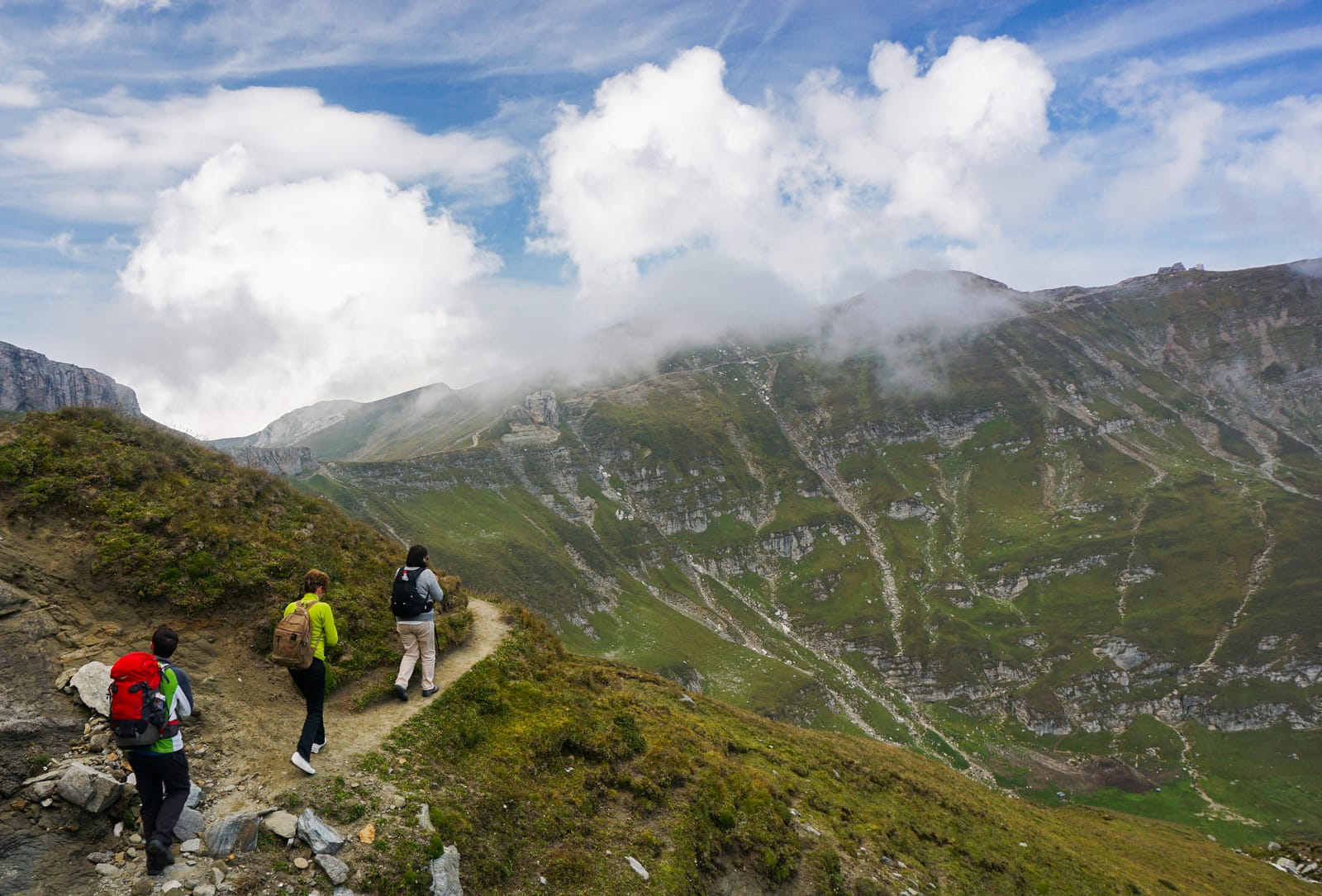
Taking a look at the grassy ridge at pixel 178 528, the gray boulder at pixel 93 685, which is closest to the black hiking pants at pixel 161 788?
the gray boulder at pixel 93 685

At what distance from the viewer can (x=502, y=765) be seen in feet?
49.7

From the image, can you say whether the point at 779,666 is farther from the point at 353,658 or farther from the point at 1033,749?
the point at 353,658

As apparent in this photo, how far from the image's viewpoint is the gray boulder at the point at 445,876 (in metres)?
10.9

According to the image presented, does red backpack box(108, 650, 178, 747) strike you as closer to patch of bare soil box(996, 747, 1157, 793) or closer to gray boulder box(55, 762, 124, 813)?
gray boulder box(55, 762, 124, 813)

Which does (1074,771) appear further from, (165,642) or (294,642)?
(165,642)

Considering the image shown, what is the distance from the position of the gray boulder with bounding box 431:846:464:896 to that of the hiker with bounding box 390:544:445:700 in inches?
215

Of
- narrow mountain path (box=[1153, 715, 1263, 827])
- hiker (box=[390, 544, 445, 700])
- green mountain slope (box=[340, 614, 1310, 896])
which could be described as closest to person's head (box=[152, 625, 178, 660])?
green mountain slope (box=[340, 614, 1310, 896])

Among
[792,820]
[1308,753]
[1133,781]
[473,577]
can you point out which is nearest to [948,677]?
[1133,781]

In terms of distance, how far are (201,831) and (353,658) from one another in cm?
704

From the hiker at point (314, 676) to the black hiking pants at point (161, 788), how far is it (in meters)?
2.33

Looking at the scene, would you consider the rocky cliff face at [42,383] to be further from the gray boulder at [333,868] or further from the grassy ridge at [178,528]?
the gray boulder at [333,868]

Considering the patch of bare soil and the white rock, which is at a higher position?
the white rock

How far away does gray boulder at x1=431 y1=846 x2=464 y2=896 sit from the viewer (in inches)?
431

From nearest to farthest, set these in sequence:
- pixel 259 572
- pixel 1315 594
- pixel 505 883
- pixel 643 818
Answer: pixel 505 883
pixel 643 818
pixel 259 572
pixel 1315 594
